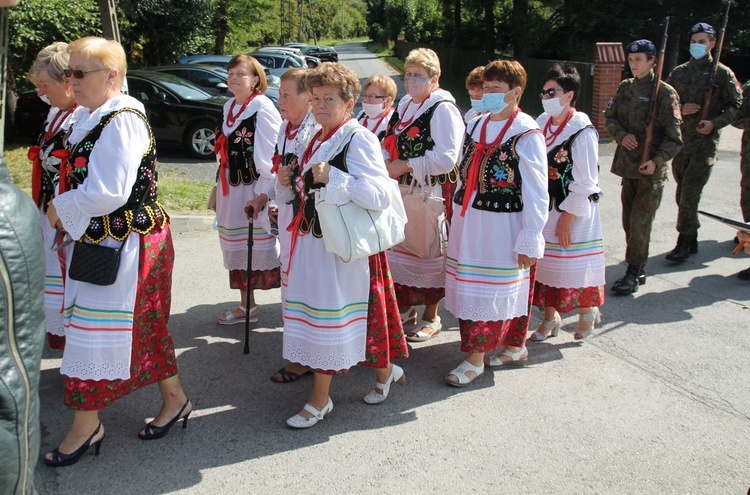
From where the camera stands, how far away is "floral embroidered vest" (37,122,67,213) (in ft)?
12.7

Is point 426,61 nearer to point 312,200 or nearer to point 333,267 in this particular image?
point 312,200

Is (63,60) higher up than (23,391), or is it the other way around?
(63,60)

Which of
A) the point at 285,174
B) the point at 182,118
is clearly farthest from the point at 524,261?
the point at 182,118

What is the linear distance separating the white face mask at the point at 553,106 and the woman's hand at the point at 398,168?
1.01 metres

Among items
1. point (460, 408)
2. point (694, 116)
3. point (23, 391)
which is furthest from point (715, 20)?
point (23, 391)

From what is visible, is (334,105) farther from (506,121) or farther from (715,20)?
(715,20)

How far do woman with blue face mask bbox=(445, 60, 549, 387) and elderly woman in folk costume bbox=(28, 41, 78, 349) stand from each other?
2.31 metres

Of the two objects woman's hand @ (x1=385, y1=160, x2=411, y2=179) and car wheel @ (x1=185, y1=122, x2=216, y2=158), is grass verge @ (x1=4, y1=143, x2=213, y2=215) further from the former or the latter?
woman's hand @ (x1=385, y1=160, x2=411, y2=179)

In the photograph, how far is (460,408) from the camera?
4215mm

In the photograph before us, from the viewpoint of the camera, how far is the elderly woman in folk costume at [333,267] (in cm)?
361

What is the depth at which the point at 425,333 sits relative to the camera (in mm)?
5258

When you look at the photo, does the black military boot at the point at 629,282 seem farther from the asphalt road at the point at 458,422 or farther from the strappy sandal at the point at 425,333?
the strappy sandal at the point at 425,333

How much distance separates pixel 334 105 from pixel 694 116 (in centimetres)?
465

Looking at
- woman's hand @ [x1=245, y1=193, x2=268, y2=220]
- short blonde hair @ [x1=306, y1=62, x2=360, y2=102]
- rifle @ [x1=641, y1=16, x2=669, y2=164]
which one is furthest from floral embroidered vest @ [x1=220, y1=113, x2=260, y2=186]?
rifle @ [x1=641, y1=16, x2=669, y2=164]
